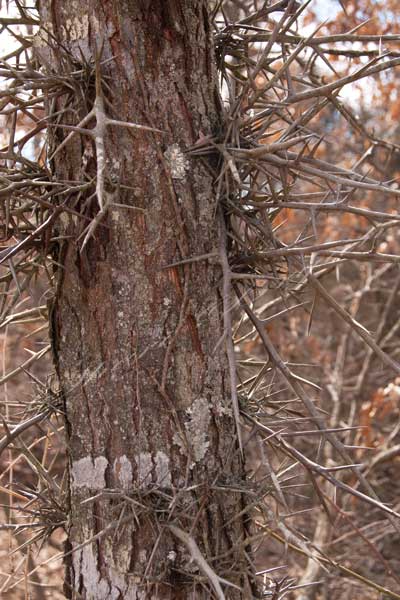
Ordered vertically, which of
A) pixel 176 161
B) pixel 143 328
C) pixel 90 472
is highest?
pixel 176 161

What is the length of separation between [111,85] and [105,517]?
831mm

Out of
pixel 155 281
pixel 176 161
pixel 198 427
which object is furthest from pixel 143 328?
pixel 176 161

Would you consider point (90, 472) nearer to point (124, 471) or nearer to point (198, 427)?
point (124, 471)

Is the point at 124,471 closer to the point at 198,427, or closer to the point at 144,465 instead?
the point at 144,465

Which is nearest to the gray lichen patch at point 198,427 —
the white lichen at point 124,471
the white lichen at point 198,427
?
the white lichen at point 198,427

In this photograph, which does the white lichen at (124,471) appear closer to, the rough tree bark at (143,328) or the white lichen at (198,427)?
the rough tree bark at (143,328)

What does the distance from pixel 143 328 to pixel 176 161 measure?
0.33 metres

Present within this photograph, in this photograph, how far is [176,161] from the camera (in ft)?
4.69

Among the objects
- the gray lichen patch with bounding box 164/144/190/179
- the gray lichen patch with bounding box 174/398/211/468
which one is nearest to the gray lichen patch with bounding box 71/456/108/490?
the gray lichen patch with bounding box 174/398/211/468

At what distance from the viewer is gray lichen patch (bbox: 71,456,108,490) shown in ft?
4.54

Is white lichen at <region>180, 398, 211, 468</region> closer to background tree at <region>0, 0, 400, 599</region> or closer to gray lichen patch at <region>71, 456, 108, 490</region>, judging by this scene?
background tree at <region>0, 0, 400, 599</region>

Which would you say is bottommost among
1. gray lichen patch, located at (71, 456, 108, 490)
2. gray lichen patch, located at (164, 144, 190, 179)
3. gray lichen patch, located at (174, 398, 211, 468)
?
gray lichen patch, located at (71, 456, 108, 490)

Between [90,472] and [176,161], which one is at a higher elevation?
[176,161]

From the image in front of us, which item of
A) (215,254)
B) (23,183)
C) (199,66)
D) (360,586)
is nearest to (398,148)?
(199,66)
